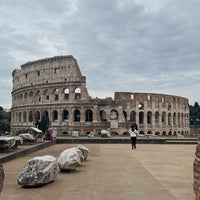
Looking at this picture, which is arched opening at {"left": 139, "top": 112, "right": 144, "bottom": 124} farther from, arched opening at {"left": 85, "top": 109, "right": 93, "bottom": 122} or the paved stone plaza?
the paved stone plaza

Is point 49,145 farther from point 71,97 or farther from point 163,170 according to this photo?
point 71,97

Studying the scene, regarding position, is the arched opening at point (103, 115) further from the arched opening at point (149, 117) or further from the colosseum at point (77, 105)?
the arched opening at point (149, 117)

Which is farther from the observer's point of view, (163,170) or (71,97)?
(71,97)

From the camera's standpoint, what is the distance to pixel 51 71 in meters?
49.3

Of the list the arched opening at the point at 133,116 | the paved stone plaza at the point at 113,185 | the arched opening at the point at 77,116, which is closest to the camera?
the paved stone plaza at the point at 113,185

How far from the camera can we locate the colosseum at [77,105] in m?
46.5

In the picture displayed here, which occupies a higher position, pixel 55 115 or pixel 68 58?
pixel 68 58

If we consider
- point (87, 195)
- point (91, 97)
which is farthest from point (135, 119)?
point (87, 195)

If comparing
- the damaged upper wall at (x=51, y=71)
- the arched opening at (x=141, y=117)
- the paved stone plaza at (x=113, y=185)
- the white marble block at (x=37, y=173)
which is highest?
the damaged upper wall at (x=51, y=71)

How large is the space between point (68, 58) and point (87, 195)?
43.6m

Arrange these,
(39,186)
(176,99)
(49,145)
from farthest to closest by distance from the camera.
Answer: (176,99) < (49,145) < (39,186)

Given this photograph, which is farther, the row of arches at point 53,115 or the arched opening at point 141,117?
the arched opening at point 141,117

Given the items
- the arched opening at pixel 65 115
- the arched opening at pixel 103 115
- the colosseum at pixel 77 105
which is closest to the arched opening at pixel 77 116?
the colosseum at pixel 77 105

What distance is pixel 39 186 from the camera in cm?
587
